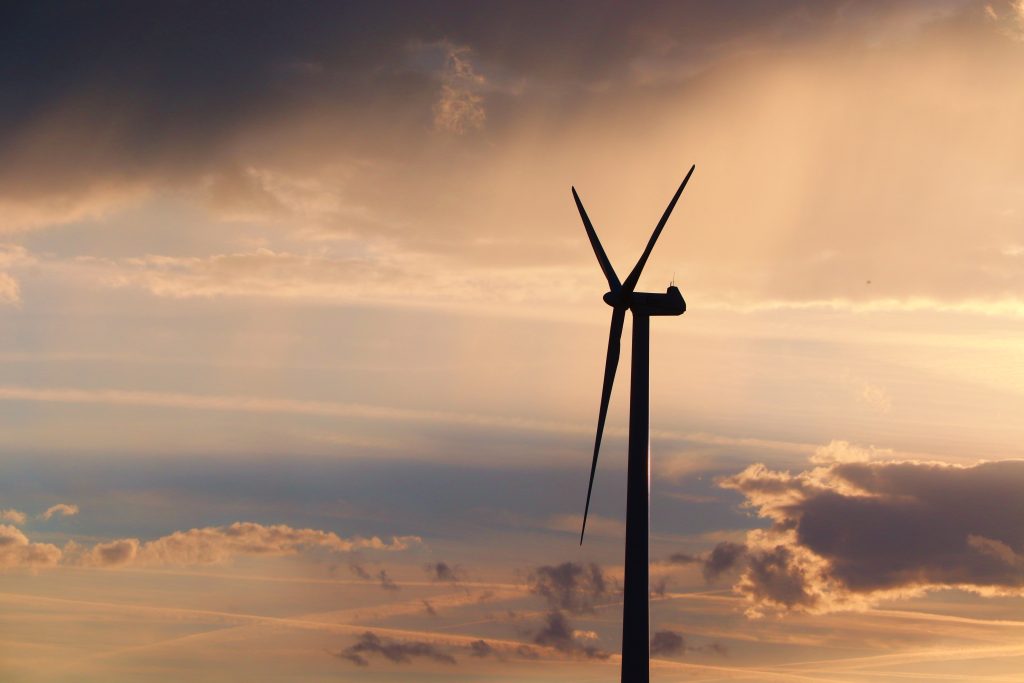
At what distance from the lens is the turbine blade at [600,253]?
9197cm

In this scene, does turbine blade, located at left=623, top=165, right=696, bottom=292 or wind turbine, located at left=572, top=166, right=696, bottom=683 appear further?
turbine blade, located at left=623, top=165, right=696, bottom=292

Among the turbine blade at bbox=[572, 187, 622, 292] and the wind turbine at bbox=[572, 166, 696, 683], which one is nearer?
the wind turbine at bbox=[572, 166, 696, 683]

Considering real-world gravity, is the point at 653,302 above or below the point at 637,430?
above

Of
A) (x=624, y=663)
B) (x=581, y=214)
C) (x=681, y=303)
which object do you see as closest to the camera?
(x=624, y=663)

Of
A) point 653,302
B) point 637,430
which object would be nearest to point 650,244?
point 653,302

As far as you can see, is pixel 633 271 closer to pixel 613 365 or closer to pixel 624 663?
pixel 613 365

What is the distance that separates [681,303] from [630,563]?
20193mm

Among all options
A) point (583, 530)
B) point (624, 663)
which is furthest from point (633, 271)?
point (624, 663)

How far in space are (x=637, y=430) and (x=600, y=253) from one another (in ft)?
56.2

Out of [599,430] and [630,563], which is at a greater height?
[599,430]

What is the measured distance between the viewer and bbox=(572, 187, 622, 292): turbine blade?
92.0 m

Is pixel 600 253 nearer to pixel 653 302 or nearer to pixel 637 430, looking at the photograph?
pixel 653 302

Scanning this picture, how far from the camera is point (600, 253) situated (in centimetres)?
9494

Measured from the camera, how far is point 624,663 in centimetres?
8025
